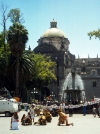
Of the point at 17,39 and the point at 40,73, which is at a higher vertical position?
the point at 17,39

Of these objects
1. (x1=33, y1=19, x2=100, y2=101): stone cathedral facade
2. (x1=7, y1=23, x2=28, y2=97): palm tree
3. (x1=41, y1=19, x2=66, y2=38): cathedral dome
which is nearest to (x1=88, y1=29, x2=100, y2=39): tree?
(x1=33, y1=19, x2=100, y2=101): stone cathedral facade

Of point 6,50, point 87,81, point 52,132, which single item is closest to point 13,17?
point 6,50

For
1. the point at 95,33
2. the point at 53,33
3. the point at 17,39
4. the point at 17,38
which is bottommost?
the point at 95,33

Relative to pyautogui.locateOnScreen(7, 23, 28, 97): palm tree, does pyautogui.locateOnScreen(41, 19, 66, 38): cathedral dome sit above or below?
above

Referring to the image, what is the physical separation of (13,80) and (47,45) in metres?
30.6

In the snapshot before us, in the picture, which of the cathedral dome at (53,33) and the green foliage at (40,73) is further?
the cathedral dome at (53,33)

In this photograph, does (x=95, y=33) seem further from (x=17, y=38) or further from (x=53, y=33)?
(x=53, y=33)

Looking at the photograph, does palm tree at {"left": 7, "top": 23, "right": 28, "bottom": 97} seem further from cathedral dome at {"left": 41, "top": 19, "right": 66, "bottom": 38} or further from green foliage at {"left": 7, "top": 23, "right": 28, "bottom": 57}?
cathedral dome at {"left": 41, "top": 19, "right": 66, "bottom": 38}

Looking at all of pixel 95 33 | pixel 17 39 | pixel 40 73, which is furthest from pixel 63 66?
pixel 95 33

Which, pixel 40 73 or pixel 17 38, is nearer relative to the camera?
→ pixel 17 38

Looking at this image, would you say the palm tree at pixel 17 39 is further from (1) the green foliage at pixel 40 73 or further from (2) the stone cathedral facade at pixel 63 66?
(1) the green foliage at pixel 40 73

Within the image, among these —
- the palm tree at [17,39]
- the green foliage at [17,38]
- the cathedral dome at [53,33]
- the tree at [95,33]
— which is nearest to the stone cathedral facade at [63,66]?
the cathedral dome at [53,33]

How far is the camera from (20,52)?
38.9 meters

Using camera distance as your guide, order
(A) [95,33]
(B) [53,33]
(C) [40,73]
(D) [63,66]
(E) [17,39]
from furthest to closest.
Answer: (B) [53,33], (D) [63,66], (C) [40,73], (E) [17,39], (A) [95,33]
